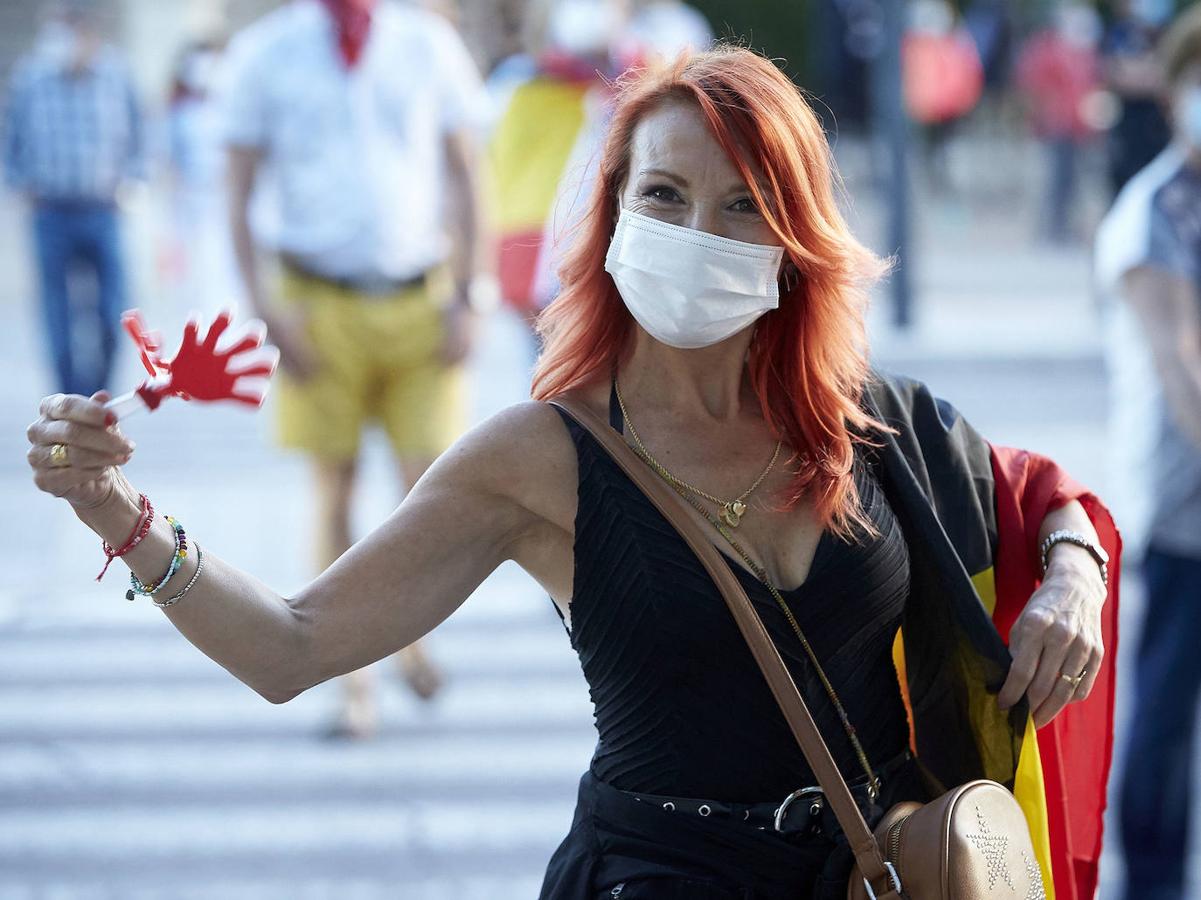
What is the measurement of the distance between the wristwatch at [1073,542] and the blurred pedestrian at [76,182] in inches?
302

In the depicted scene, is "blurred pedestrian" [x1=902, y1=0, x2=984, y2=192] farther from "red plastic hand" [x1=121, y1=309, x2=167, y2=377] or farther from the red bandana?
"red plastic hand" [x1=121, y1=309, x2=167, y2=377]

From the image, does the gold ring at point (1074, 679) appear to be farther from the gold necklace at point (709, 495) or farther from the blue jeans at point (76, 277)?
the blue jeans at point (76, 277)

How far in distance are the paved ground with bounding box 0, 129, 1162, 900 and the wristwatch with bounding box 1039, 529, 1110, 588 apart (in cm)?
201

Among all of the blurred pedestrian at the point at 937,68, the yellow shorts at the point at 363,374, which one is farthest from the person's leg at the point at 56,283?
the blurred pedestrian at the point at 937,68

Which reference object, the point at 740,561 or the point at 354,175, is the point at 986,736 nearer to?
the point at 740,561

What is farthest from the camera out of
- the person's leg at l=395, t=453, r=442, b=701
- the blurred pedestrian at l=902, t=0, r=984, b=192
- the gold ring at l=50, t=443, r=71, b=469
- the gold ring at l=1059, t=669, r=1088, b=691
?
the blurred pedestrian at l=902, t=0, r=984, b=192

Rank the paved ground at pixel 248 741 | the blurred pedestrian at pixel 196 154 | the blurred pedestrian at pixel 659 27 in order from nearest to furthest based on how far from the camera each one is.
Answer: the paved ground at pixel 248 741
the blurred pedestrian at pixel 659 27
the blurred pedestrian at pixel 196 154

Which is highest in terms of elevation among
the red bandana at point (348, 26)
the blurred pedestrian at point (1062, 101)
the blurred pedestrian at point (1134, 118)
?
the blurred pedestrian at point (1062, 101)

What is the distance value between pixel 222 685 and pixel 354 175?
1.79 meters

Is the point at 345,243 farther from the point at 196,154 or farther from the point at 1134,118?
the point at 196,154

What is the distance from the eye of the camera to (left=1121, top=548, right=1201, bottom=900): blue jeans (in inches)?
146

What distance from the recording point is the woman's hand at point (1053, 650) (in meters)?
2.26

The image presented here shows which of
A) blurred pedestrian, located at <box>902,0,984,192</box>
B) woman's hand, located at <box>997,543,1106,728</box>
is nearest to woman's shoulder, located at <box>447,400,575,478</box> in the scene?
woman's hand, located at <box>997,543,1106,728</box>

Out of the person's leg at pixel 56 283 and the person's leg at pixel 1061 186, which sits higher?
the person's leg at pixel 1061 186
